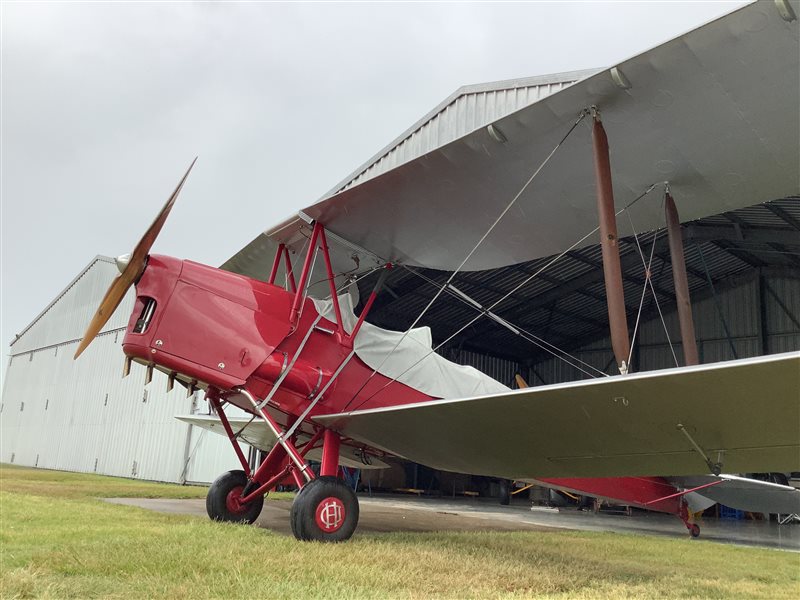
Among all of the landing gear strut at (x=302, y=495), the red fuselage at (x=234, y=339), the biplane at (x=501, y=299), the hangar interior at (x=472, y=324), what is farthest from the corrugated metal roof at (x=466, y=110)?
the landing gear strut at (x=302, y=495)

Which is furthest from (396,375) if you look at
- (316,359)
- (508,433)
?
(508,433)

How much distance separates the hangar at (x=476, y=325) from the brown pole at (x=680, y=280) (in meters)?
8.58

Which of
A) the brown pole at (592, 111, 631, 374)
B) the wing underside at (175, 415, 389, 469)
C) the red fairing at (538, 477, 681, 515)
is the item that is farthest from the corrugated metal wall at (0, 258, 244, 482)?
the brown pole at (592, 111, 631, 374)

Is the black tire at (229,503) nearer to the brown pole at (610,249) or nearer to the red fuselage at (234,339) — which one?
the red fuselage at (234,339)

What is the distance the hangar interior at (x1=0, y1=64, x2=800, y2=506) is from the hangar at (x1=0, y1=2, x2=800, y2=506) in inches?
2.1

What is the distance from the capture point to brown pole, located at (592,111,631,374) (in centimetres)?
378

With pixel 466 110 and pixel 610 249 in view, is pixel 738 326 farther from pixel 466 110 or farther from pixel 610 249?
pixel 610 249

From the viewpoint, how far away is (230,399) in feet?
17.5

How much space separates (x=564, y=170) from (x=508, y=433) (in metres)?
2.15

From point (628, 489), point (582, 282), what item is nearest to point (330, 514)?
point (628, 489)

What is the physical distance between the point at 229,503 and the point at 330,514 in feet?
5.99

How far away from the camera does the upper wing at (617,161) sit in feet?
11.5

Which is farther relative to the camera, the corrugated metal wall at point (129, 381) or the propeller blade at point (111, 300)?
the corrugated metal wall at point (129, 381)

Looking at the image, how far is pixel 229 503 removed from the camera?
228 inches
